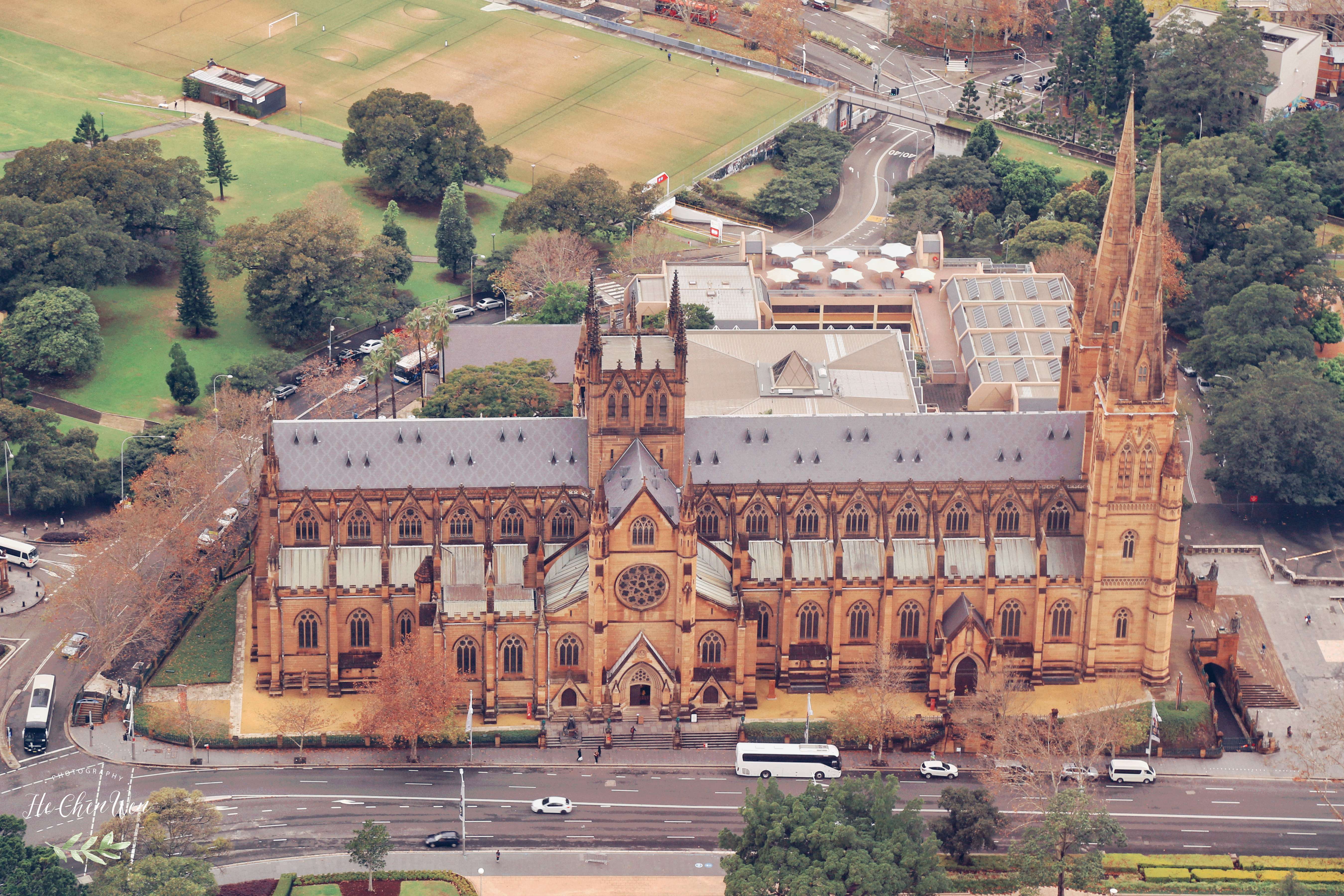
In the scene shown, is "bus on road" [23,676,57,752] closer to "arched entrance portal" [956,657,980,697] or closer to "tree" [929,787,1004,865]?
"tree" [929,787,1004,865]

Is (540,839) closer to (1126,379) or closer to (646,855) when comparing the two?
(646,855)

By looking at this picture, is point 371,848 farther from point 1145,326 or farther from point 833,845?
point 1145,326

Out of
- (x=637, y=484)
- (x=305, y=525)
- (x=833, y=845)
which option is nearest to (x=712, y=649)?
(x=637, y=484)

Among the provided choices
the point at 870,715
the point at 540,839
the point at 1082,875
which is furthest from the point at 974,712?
the point at 540,839

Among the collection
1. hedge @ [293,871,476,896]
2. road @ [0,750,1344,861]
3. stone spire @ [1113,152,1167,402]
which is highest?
stone spire @ [1113,152,1167,402]

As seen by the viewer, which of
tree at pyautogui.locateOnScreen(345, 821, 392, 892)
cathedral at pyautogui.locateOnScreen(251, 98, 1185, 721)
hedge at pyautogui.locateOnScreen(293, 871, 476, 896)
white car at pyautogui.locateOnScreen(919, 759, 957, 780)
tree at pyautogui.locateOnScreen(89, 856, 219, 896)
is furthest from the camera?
cathedral at pyautogui.locateOnScreen(251, 98, 1185, 721)

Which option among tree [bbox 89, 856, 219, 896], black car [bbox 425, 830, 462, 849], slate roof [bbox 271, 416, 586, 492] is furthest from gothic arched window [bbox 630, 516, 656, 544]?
tree [bbox 89, 856, 219, 896]

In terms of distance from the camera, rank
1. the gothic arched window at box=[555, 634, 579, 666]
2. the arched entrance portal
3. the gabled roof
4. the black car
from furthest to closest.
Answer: the arched entrance portal < the gothic arched window at box=[555, 634, 579, 666] < the gabled roof < the black car

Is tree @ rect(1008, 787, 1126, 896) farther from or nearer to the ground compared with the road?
farther from the ground
